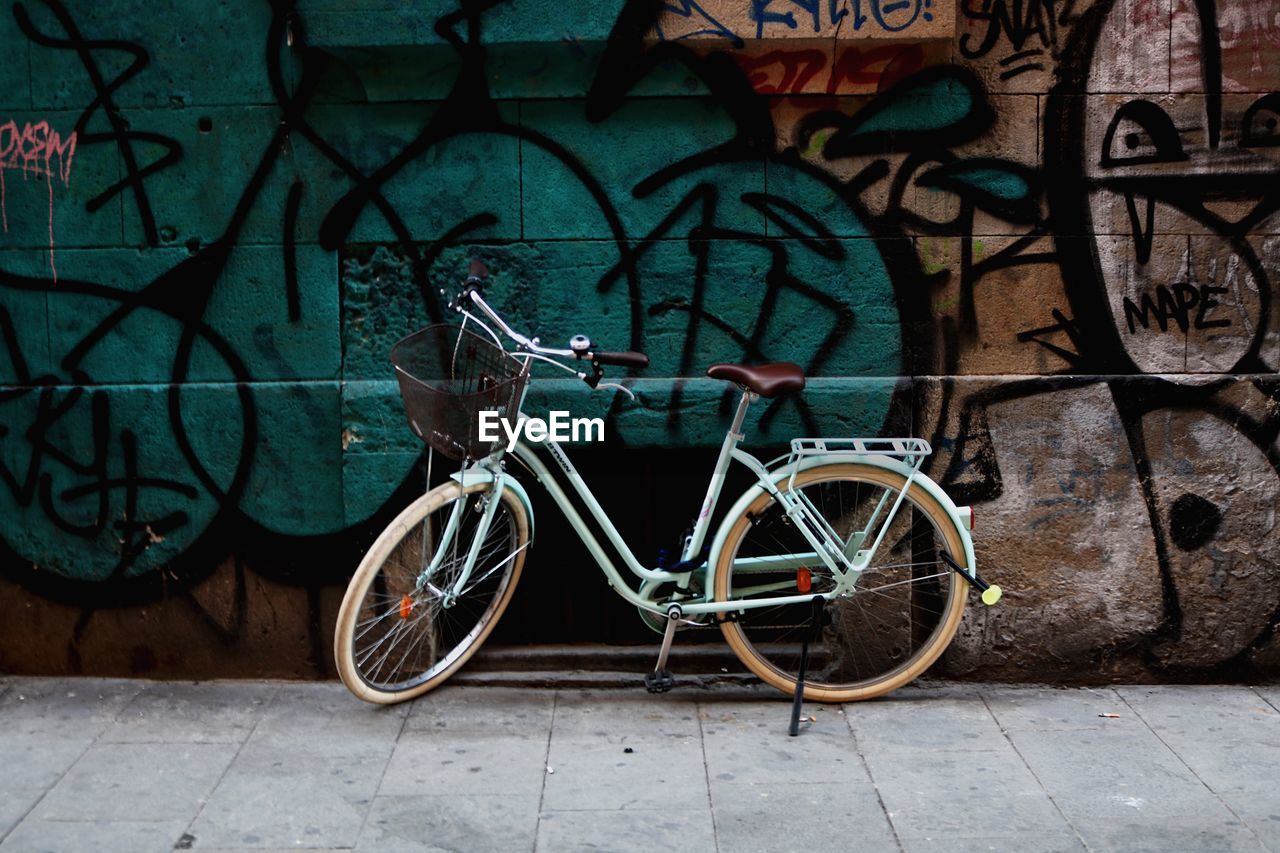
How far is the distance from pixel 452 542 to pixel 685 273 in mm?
1254

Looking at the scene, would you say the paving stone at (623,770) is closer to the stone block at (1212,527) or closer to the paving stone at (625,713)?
the paving stone at (625,713)

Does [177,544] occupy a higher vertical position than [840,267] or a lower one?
lower

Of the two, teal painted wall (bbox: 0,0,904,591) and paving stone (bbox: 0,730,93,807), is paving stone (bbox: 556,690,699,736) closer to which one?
teal painted wall (bbox: 0,0,904,591)

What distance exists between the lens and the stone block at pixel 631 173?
522 cm

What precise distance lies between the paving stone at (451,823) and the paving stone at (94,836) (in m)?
0.57

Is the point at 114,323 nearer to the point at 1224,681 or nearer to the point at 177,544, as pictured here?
the point at 177,544

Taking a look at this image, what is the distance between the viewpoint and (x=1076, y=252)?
5.29m

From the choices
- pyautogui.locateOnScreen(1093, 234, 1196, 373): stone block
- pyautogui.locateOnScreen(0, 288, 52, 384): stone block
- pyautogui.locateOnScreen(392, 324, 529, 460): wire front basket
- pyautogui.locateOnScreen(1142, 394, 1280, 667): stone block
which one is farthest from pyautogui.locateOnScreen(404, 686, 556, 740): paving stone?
pyautogui.locateOnScreen(1093, 234, 1196, 373): stone block

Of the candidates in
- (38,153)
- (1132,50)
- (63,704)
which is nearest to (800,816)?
(63,704)

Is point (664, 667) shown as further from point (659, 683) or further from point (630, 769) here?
point (630, 769)

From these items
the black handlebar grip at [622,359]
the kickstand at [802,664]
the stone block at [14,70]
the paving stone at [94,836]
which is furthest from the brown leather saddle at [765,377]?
the stone block at [14,70]

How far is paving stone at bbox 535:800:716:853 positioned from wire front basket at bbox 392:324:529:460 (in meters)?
1.23

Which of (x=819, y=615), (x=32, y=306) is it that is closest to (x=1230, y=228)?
(x=819, y=615)

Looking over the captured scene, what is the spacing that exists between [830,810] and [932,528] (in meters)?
1.30
